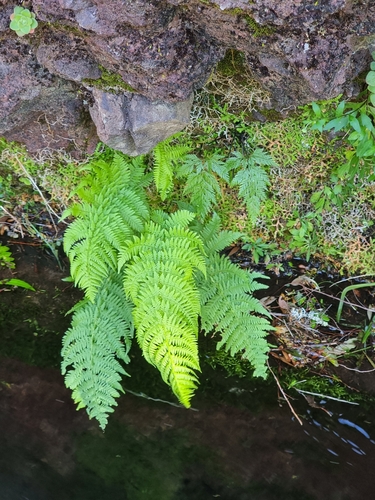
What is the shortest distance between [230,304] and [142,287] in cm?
74

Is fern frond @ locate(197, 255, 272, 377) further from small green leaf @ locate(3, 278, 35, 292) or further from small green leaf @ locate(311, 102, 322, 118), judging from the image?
small green leaf @ locate(3, 278, 35, 292)

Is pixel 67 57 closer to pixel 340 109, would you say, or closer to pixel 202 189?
pixel 202 189

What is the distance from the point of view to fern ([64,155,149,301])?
127 inches

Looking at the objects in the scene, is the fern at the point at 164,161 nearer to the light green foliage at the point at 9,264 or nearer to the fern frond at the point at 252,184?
the fern frond at the point at 252,184

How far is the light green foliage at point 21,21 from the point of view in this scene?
2.69 metres

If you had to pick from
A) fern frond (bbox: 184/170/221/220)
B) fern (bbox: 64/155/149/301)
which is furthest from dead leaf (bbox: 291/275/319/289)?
fern (bbox: 64/155/149/301)

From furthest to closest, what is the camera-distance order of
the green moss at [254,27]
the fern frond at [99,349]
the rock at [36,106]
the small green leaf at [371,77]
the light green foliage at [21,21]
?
the fern frond at [99,349] → the rock at [36,106] → the small green leaf at [371,77] → the light green foliage at [21,21] → the green moss at [254,27]

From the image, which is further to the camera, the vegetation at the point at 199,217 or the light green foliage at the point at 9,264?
the light green foliage at the point at 9,264

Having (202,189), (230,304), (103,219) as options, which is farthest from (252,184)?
(103,219)

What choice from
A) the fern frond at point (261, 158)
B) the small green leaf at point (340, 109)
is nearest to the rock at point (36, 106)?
the fern frond at point (261, 158)

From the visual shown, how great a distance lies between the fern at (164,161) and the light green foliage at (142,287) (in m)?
0.20

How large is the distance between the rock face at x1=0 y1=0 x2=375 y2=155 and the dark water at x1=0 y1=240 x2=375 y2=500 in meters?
2.06

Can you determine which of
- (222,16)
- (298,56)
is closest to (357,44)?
(298,56)

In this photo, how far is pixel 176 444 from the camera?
371cm
